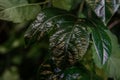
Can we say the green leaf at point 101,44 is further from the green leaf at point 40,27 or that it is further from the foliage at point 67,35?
the green leaf at point 40,27

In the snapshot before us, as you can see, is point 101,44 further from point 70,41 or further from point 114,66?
point 114,66

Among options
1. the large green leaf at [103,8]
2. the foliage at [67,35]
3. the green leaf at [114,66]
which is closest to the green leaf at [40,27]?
the foliage at [67,35]

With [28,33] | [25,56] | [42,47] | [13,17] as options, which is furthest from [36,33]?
[25,56]

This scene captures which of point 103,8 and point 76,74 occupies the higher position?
point 103,8

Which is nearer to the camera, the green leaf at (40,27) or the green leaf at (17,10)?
the green leaf at (40,27)

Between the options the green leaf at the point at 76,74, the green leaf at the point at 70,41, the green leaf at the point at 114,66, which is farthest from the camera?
the green leaf at the point at 114,66

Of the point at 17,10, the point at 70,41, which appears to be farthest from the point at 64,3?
the point at 70,41

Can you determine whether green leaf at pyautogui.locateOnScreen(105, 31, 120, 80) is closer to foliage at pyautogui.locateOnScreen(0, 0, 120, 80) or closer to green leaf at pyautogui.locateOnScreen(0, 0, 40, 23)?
foliage at pyautogui.locateOnScreen(0, 0, 120, 80)

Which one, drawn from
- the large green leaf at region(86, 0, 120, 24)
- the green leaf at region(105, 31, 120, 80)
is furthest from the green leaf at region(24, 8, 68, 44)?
the green leaf at region(105, 31, 120, 80)
